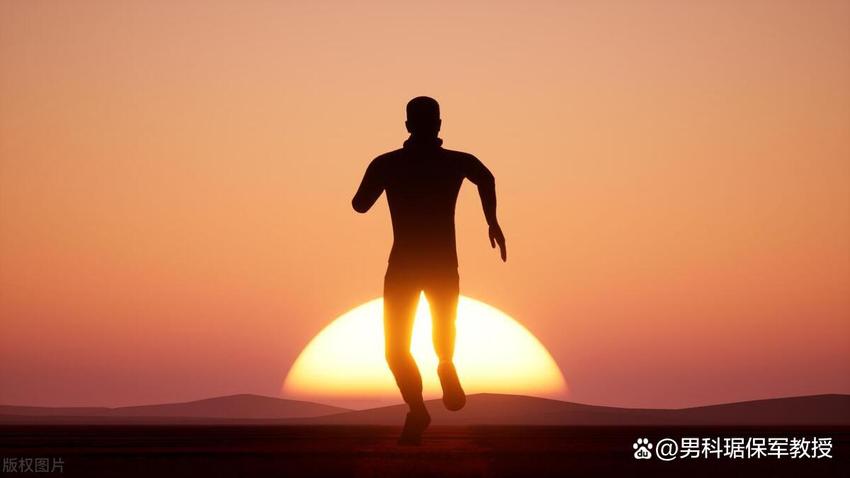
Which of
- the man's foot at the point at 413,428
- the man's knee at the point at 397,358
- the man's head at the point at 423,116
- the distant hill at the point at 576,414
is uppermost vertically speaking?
the distant hill at the point at 576,414

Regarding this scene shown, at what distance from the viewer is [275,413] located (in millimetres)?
159625

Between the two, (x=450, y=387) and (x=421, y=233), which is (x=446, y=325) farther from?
(x=421, y=233)

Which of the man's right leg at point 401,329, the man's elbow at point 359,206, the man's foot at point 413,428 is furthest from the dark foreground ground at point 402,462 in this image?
the man's elbow at point 359,206

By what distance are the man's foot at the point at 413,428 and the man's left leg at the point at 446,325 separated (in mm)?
446

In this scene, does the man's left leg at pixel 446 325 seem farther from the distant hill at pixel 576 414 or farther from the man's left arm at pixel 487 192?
the distant hill at pixel 576 414

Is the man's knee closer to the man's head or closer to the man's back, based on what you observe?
the man's back

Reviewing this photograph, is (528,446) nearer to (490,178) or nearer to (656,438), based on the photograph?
(656,438)

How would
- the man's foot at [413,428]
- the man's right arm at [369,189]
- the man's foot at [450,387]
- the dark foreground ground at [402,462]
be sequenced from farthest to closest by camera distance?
the man's right arm at [369,189] → the man's foot at [450,387] → the man's foot at [413,428] → the dark foreground ground at [402,462]

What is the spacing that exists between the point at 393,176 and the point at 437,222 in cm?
60

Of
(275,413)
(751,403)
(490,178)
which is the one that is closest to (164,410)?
(275,413)

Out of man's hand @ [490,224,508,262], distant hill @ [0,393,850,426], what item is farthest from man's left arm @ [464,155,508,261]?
distant hill @ [0,393,850,426]

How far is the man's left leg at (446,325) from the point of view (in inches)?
412

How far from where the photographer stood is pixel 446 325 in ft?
35.2

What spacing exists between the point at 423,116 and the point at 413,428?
8.94 feet
